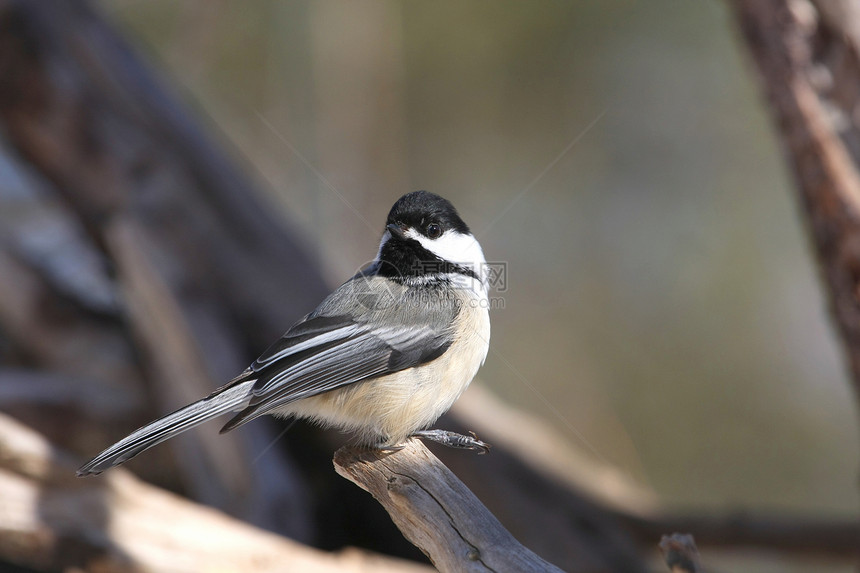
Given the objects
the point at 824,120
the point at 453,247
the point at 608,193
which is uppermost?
the point at 453,247

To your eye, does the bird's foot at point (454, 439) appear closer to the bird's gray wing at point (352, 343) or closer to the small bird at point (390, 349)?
the small bird at point (390, 349)

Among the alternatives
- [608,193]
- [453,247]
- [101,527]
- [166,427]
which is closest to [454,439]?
[453,247]

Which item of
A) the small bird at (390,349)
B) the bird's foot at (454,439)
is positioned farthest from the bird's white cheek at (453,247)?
the bird's foot at (454,439)

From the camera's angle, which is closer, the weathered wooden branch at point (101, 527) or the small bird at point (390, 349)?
the small bird at point (390, 349)

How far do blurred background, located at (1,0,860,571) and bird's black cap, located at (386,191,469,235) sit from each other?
3904mm

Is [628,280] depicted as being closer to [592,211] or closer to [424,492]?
[592,211]

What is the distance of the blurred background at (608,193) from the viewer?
642 centimetres

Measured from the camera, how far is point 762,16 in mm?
3230

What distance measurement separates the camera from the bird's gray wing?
76.1 inches

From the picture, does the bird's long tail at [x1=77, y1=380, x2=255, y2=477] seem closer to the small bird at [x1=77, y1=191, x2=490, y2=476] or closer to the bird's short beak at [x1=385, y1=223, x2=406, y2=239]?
the small bird at [x1=77, y1=191, x2=490, y2=476]

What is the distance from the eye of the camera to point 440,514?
5.89 feet

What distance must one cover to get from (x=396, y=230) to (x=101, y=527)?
1.59 metres

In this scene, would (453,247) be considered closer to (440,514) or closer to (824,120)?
(440,514)

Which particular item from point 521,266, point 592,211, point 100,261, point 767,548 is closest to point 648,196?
point 592,211
